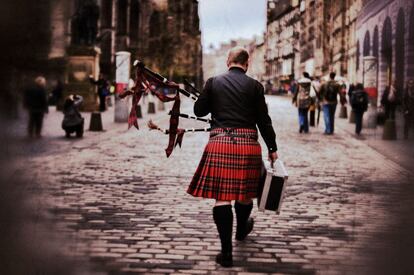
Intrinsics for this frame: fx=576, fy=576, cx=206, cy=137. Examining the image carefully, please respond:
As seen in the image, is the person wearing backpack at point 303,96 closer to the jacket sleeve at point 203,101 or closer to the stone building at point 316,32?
the stone building at point 316,32

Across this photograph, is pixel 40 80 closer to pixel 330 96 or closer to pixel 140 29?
pixel 330 96

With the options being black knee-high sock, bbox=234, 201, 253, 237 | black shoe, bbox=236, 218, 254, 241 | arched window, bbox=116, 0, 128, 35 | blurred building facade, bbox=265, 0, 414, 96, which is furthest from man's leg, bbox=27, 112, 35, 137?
arched window, bbox=116, 0, 128, 35

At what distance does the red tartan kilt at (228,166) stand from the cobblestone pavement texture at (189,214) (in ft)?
1.76

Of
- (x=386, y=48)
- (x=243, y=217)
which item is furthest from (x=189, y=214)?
(x=386, y=48)

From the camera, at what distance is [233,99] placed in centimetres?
421

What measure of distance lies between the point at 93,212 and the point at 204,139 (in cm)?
1059

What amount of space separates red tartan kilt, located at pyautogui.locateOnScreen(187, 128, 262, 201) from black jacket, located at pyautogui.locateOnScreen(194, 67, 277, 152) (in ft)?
0.27

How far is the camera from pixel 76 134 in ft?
51.7

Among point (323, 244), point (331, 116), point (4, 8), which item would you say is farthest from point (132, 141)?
point (4, 8)

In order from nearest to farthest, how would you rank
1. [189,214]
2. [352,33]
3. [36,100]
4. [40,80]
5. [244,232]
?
[40,80] → [36,100] → [244,232] → [189,214] → [352,33]

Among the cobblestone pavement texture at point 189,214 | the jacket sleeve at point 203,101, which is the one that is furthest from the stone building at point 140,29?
the jacket sleeve at point 203,101

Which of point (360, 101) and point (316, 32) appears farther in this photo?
point (360, 101)

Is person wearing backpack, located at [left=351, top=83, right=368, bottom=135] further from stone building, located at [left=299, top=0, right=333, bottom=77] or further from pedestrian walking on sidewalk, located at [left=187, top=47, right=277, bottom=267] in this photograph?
pedestrian walking on sidewalk, located at [left=187, top=47, right=277, bottom=267]

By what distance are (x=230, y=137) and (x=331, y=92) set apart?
48.1ft
